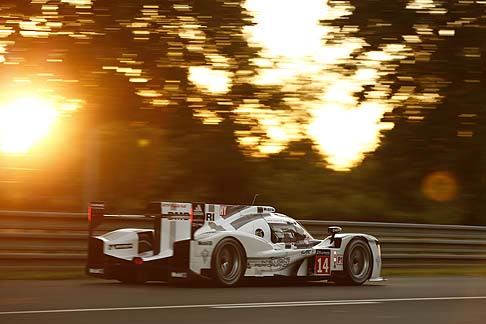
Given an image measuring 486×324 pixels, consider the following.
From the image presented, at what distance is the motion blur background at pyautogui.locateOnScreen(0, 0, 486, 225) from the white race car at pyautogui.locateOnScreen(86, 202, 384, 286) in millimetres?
4562

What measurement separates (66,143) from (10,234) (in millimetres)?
4115

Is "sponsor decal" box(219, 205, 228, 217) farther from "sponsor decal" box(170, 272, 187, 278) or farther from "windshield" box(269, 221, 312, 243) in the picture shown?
"sponsor decal" box(170, 272, 187, 278)

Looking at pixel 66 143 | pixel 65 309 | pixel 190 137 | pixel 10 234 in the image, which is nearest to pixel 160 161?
pixel 190 137

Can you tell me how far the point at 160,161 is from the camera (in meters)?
18.9

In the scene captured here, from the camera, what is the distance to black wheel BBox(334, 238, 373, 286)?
46.9 feet

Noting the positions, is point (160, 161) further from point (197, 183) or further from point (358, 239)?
point (358, 239)

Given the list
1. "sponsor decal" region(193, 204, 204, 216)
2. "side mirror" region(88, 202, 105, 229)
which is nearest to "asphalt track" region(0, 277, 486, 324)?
"side mirror" region(88, 202, 105, 229)

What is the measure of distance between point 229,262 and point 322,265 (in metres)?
1.70

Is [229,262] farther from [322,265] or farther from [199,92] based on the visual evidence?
[199,92]

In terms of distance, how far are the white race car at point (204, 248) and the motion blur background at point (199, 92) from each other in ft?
15.0

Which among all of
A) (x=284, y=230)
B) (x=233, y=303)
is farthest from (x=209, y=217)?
(x=233, y=303)

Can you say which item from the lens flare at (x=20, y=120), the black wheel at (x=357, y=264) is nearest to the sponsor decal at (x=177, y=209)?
the black wheel at (x=357, y=264)

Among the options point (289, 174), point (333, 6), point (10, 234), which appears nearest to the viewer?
point (10, 234)

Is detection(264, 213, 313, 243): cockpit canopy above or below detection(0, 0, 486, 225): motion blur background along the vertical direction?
below
